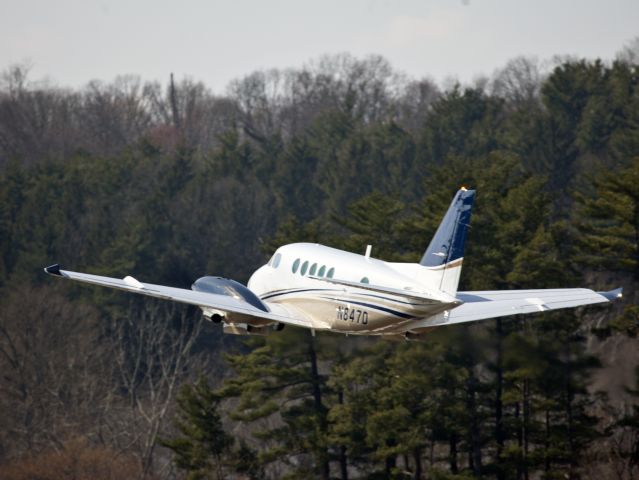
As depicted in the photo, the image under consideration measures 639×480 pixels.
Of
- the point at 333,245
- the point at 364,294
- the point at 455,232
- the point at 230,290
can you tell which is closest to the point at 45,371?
the point at 333,245

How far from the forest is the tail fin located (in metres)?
6.04

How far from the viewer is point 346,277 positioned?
4081 cm

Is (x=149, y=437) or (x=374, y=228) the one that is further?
(x=149, y=437)

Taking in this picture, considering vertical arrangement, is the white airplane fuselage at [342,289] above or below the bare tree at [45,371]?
above

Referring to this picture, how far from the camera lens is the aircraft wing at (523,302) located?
4031cm

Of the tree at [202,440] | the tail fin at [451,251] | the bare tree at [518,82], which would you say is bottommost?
the tree at [202,440]

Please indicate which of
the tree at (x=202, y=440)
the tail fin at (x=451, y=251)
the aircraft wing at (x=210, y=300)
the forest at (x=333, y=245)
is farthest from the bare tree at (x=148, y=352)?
the tail fin at (x=451, y=251)

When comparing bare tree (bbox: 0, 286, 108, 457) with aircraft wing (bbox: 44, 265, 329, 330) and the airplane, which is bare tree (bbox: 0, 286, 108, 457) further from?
aircraft wing (bbox: 44, 265, 329, 330)

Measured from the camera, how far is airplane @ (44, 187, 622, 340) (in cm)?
3888

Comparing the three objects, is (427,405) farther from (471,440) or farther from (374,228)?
(374,228)

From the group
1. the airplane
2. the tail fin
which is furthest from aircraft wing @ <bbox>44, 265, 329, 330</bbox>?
the tail fin

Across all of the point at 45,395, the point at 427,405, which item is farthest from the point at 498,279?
the point at 45,395

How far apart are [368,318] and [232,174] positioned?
10398cm

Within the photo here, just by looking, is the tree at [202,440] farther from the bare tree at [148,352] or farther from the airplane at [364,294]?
the airplane at [364,294]
